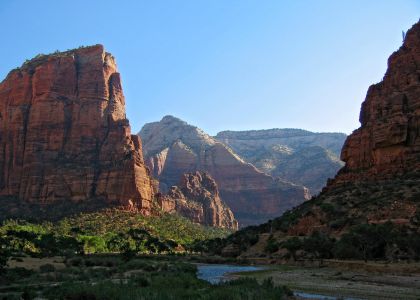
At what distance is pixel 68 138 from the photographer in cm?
14688

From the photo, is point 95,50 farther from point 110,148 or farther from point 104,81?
point 110,148

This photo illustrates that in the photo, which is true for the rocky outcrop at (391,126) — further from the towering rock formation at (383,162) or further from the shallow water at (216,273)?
the shallow water at (216,273)

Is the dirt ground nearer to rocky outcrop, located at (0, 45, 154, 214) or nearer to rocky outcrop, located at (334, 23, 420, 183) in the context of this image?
rocky outcrop, located at (334, 23, 420, 183)

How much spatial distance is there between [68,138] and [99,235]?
4765 centimetres

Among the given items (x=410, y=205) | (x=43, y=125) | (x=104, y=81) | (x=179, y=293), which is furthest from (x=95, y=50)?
(x=179, y=293)

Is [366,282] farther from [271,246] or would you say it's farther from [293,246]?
[271,246]

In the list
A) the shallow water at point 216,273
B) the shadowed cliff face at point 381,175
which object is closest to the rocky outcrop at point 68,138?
the shadowed cliff face at point 381,175

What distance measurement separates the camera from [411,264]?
4272 cm

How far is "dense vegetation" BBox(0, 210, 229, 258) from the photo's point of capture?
8425cm

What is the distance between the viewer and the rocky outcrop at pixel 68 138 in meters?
135

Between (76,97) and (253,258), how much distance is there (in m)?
97.6

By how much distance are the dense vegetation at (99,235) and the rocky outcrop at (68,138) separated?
1059cm

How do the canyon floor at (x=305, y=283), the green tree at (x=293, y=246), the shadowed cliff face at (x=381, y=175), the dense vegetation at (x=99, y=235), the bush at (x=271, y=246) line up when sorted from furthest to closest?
1. the dense vegetation at (x=99, y=235)
2. the bush at (x=271, y=246)
3. the green tree at (x=293, y=246)
4. the shadowed cliff face at (x=381, y=175)
5. the canyon floor at (x=305, y=283)

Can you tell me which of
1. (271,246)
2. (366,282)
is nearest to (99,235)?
(271,246)
